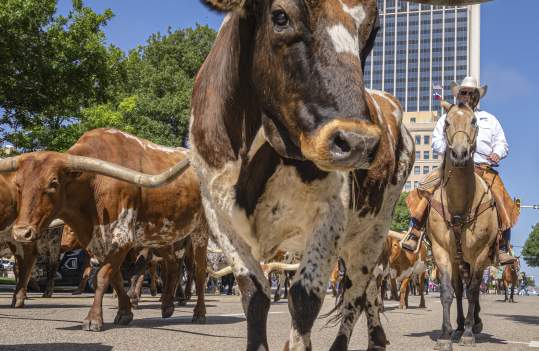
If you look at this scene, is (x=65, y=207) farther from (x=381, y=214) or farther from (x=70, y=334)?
(x=381, y=214)

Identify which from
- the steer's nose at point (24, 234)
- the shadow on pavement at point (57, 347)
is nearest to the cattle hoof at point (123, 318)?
the steer's nose at point (24, 234)

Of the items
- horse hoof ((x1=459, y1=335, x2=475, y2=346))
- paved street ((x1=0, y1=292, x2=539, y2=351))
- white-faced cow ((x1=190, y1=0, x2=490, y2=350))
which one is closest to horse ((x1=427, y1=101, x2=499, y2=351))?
horse hoof ((x1=459, y1=335, x2=475, y2=346))

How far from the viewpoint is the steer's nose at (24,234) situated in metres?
Result: 7.48

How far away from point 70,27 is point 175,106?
14471mm

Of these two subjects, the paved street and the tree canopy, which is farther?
the tree canopy

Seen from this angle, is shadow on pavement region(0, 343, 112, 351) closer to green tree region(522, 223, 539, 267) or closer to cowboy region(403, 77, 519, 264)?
cowboy region(403, 77, 519, 264)

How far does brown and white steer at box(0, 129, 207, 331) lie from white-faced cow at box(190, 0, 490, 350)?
206 centimetres

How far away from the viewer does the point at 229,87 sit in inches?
161

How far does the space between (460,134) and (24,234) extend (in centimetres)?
Answer: 479

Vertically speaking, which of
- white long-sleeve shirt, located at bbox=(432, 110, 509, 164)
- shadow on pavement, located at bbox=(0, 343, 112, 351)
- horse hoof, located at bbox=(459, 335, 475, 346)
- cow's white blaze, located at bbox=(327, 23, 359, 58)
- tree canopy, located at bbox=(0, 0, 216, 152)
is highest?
tree canopy, located at bbox=(0, 0, 216, 152)

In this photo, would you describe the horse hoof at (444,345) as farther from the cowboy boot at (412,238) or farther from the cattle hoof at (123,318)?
the cattle hoof at (123,318)

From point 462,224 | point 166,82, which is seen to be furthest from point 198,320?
point 166,82

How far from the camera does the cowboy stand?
31.4ft

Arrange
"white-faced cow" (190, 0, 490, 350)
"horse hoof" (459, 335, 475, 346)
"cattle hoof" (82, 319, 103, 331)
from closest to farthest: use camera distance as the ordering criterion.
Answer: "white-faced cow" (190, 0, 490, 350) → "cattle hoof" (82, 319, 103, 331) → "horse hoof" (459, 335, 475, 346)
